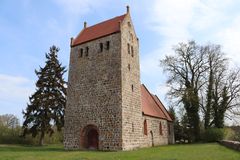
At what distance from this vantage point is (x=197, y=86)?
3203 cm

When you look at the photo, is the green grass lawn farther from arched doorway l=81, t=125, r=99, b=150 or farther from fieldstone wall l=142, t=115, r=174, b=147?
fieldstone wall l=142, t=115, r=174, b=147

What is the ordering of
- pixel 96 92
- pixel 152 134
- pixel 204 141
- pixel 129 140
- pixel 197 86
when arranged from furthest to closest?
pixel 197 86, pixel 204 141, pixel 152 134, pixel 96 92, pixel 129 140

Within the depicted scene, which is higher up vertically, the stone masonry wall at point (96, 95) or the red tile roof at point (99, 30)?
the red tile roof at point (99, 30)

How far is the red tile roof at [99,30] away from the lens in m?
23.1

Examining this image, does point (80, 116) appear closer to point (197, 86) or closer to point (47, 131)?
point (47, 131)

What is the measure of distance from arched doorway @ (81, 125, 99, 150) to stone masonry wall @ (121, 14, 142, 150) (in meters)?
3.07

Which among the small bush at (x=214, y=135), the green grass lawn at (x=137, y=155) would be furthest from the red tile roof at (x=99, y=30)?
the small bush at (x=214, y=135)

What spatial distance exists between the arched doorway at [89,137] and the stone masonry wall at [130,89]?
3.07 m

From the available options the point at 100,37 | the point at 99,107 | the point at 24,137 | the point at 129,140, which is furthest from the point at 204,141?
the point at 24,137

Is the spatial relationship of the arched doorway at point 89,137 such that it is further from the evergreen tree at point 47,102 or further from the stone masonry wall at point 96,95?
the evergreen tree at point 47,102

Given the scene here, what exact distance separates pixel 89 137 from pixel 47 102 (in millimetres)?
11159

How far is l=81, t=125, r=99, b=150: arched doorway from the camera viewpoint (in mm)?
21312

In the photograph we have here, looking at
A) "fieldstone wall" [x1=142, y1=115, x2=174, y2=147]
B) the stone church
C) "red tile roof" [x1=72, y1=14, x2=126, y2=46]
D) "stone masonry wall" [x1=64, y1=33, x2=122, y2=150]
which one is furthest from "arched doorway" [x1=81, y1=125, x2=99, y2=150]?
"red tile roof" [x1=72, y1=14, x2=126, y2=46]

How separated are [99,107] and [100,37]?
676cm
